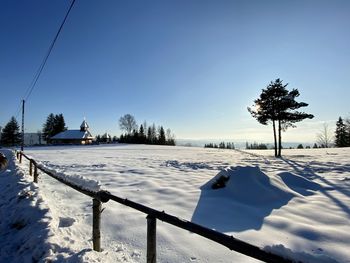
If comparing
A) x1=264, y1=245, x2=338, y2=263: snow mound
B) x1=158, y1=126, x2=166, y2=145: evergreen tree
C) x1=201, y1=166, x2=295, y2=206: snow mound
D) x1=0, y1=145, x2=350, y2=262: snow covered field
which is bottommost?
x1=0, y1=145, x2=350, y2=262: snow covered field

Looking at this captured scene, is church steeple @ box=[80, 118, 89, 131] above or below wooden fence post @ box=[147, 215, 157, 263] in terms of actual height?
above

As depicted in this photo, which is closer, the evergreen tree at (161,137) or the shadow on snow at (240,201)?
the shadow on snow at (240,201)

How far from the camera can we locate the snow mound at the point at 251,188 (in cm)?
678

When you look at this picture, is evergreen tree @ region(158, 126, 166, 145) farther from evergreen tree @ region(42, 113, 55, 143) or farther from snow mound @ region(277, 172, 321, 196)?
snow mound @ region(277, 172, 321, 196)

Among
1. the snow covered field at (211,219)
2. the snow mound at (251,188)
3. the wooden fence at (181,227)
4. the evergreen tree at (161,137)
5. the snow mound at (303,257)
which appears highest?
the evergreen tree at (161,137)

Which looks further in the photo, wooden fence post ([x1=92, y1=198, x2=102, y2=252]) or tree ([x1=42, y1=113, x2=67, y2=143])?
tree ([x1=42, y1=113, x2=67, y2=143])

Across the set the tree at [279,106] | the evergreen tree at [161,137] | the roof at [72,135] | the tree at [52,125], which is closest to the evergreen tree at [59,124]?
the tree at [52,125]

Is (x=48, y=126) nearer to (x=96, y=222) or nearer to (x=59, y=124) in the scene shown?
(x=59, y=124)

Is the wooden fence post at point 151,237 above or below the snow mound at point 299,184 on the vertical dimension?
above

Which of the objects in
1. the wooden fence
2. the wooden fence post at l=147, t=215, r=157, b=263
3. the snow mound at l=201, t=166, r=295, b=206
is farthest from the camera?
the snow mound at l=201, t=166, r=295, b=206

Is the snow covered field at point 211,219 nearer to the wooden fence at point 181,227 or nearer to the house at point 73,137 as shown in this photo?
the wooden fence at point 181,227

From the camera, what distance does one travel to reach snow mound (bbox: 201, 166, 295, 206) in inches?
267

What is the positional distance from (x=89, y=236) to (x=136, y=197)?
2.89 meters

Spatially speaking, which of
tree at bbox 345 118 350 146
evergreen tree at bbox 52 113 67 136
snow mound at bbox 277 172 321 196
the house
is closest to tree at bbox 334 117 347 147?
tree at bbox 345 118 350 146
